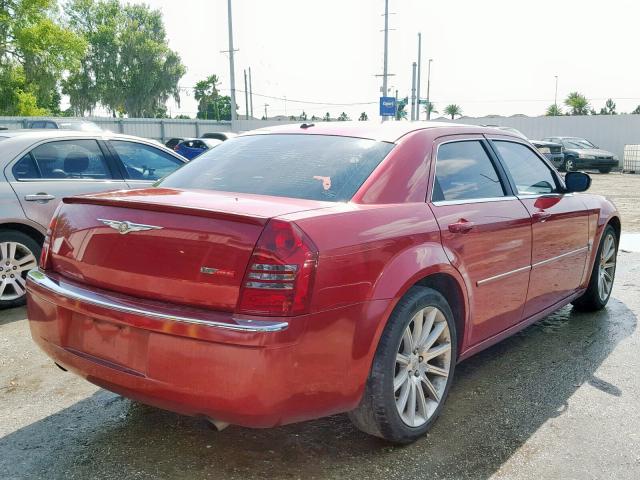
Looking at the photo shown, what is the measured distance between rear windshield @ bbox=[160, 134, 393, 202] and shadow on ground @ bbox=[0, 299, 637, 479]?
1211 mm

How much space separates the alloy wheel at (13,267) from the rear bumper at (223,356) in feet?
9.47

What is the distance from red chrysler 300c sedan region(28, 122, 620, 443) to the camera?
240 centimetres

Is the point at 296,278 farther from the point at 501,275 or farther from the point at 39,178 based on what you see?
the point at 39,178

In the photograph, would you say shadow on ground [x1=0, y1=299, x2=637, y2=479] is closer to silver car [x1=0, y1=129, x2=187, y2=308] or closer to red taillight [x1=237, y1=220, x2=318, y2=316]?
red taillight [x1=237, y1=220, x2=318, y2=316]

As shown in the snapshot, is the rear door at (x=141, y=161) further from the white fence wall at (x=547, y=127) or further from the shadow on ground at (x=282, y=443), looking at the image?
the white fence wall at (x=547, y=127)

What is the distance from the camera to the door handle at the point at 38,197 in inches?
208

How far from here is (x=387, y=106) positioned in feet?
93.6

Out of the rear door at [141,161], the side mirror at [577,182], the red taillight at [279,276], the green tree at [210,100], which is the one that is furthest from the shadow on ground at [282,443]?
the green tree at [210,100]

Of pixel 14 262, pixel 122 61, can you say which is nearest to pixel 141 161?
pixel 14 262

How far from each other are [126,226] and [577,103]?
83.0 metres

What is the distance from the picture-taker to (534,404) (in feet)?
11.5

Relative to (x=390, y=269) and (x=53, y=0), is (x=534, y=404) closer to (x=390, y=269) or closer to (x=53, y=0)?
(x=390, y=269)

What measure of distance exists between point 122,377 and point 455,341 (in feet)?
5.55

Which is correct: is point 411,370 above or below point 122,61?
below
